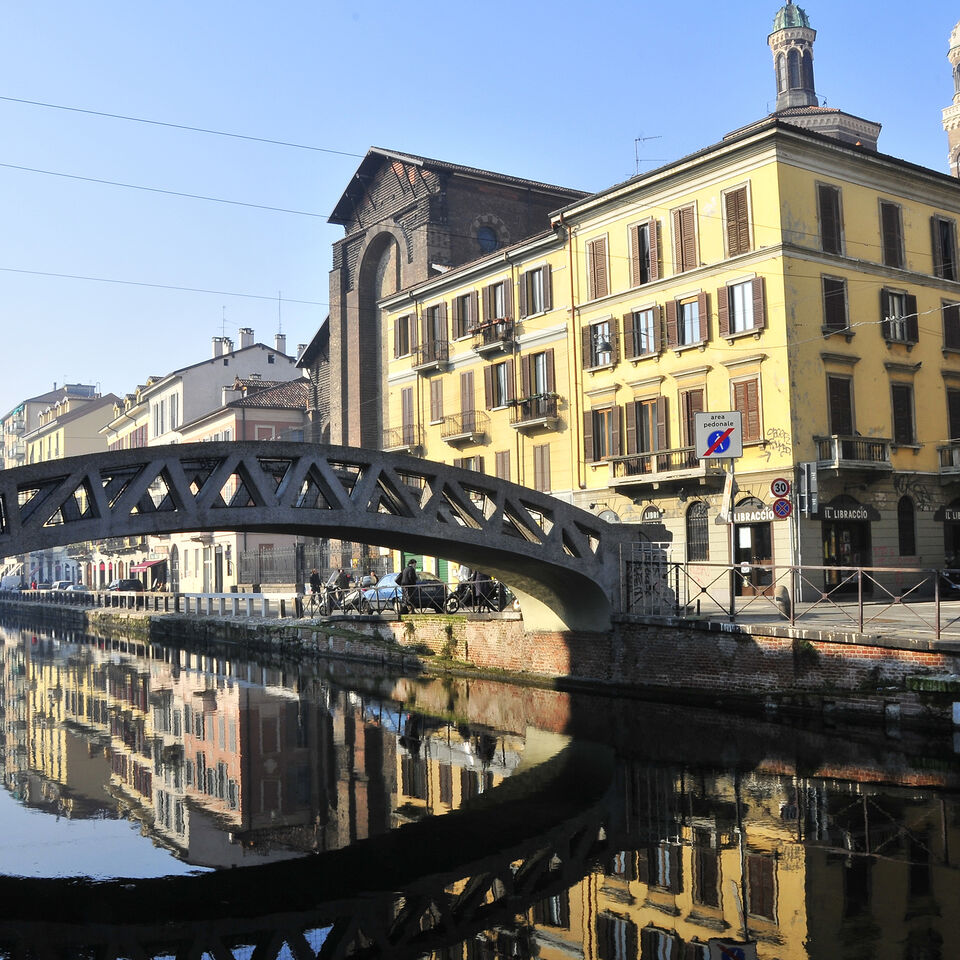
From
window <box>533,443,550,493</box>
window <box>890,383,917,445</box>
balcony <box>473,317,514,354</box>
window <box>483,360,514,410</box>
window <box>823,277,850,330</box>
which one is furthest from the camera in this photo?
window <box>483,360,514,410</box>

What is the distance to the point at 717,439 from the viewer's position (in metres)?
20.8

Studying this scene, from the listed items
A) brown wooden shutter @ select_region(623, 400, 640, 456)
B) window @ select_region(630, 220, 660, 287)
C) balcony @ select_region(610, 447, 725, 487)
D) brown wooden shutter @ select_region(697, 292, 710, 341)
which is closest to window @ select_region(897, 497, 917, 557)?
balcony @ select_region(610, 447, 725, 487)

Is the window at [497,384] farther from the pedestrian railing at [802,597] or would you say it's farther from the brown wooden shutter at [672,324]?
the pedestrian railing at [802,597]

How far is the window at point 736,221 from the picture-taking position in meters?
30.3

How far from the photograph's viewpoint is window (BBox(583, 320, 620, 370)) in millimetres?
34625

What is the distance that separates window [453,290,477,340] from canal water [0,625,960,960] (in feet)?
70.6

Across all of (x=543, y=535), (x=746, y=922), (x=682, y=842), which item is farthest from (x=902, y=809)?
(x=543, y=535)

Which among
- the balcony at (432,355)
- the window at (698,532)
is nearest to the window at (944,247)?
the window at (698,532)

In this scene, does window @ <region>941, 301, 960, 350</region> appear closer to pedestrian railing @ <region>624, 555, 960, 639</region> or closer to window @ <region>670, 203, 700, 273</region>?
pedestrian railing @ <region>624, 555, 960, 639</region>

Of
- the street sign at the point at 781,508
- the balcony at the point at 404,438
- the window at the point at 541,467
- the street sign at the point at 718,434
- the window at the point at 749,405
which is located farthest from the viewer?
the balcony at the point at 404,438

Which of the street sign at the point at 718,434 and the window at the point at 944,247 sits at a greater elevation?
the window at the point at 944,247

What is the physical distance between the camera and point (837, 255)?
30562 mm

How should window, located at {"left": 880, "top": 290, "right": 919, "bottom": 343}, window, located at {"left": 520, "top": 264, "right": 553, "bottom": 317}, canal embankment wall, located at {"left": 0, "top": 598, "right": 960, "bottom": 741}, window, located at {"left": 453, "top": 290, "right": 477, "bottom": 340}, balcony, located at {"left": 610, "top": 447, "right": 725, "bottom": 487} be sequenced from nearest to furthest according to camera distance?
canal embankment wall, located at {"left": 0, "top": 598, "right": 960, "bottom": 741}, balcony, located at {"left": 610, "top": 447, "right": 725, "bottom": 487}, window, located at {"left": 880, "top": 290, "right": 919, "bottom": 343}, window, located at {"left": 520, "top": 264, "right": 553, "bottom": 317}, window, located at {"left": 453, "top": 290, "right": 477, "bottom": 340}

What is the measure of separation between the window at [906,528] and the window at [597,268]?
37.3ft
